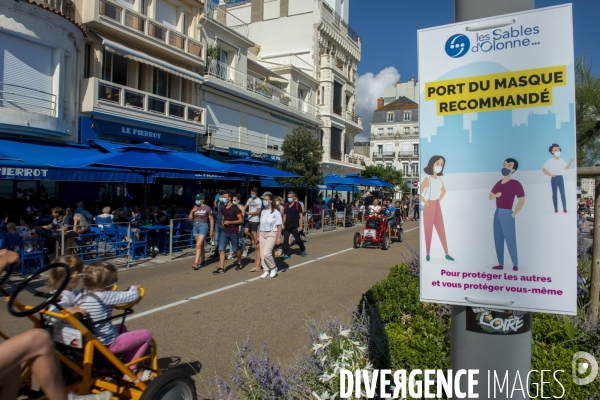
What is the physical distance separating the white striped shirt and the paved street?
115 centimetres

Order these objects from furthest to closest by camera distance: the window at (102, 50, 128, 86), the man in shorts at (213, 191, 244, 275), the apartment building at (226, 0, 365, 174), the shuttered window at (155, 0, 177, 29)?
the apartment building at (226, 0, 365, 174) → the shuttered window at (155, 0, 177, 29) → the window at (102, 50, 128, 86) → the man in shorts at (213, 191, 244, 275)

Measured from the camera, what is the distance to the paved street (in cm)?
479

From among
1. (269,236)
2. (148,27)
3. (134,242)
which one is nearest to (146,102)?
(148,27)

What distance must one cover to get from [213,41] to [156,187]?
8.20m

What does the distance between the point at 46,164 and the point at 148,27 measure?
29.3ft

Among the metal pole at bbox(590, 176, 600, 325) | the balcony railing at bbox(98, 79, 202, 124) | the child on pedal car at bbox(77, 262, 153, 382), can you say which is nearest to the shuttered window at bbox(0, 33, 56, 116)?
the balcony railing at bbox(98, 79, 202, 124)

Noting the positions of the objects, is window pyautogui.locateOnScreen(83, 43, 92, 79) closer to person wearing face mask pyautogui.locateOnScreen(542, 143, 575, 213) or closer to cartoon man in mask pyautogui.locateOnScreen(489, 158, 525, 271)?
cartoon man in mask pyautogui.locateOnScreen(489, 158, 525, 271)

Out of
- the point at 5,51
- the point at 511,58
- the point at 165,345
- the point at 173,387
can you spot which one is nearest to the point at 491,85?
the point at 511,58

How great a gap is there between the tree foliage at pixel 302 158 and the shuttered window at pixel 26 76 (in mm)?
9568

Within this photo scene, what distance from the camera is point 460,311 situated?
191cm

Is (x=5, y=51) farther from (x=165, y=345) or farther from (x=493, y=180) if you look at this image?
(x=493, y=180)

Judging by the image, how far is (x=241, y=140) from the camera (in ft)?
79.1

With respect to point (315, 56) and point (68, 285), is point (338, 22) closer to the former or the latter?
point (315, 56)

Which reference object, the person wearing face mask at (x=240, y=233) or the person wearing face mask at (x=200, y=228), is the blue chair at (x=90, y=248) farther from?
the person wearing face mask at (x=240, y=233)
